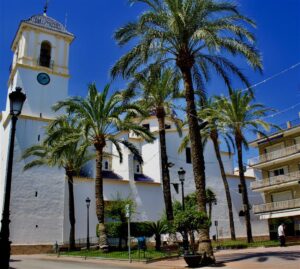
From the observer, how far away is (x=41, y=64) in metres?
36.9

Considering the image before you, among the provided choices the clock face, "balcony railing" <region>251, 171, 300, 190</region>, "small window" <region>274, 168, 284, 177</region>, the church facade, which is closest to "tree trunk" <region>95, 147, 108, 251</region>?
the church facade

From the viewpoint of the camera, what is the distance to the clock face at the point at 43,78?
3600 centimetres

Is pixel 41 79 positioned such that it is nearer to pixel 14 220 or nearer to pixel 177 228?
pixel 14 220

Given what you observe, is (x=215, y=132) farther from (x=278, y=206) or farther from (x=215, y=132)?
(x=278, y=206)

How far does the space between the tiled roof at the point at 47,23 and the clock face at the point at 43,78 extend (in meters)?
5.37

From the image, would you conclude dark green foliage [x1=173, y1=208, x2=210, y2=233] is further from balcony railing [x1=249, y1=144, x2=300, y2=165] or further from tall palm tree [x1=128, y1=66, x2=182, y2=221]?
balcony railing [x1=249, y1=144, x2=300, y2=165]

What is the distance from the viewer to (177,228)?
52.8 feet

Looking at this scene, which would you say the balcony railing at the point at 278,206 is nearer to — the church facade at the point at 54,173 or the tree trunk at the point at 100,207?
the church facade at the point at 54,173

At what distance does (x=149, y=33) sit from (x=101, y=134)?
29.7 ft

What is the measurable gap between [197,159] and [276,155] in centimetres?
2497

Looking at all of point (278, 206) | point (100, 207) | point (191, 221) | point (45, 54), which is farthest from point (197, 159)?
point (45, 54)

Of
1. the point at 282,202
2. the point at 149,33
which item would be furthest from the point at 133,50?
the point at 282,202

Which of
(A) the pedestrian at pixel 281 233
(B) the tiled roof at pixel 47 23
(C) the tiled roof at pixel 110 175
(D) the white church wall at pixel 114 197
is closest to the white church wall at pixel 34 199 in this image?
(D) the white church wall at pixel 114 197

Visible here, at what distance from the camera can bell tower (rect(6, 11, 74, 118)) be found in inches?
1388
